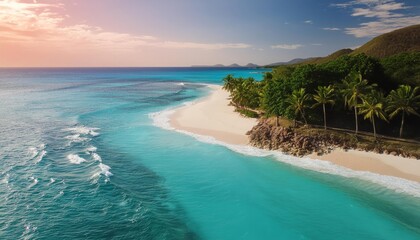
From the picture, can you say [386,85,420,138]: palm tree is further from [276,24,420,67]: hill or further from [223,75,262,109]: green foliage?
[276,24,420,67]: hill

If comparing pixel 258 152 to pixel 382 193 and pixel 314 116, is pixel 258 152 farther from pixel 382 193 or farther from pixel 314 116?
pixel 382 193

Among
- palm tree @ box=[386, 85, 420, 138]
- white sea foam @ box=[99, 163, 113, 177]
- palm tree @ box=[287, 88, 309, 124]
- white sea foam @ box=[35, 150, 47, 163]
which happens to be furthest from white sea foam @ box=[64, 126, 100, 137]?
palm tree @ box=[386, 85, 420, 138]

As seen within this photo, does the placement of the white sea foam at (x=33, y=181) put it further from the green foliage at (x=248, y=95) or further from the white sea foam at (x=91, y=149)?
the green foliage at (x=248, y=95)

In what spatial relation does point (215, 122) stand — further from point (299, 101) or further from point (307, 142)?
→ point (307, 142)

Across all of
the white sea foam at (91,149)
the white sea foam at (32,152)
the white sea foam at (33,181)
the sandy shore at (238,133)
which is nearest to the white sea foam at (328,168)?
the sandy shore at (238,133)

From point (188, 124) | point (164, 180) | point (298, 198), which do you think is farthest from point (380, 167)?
point (188, 124)
